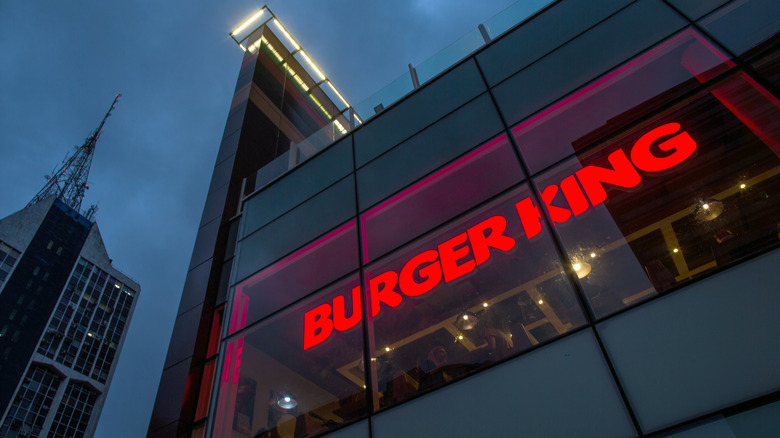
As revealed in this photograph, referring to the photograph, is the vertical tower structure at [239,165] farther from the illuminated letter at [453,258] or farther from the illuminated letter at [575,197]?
the illuminated letter at [575,197]

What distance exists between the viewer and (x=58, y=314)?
92438mm

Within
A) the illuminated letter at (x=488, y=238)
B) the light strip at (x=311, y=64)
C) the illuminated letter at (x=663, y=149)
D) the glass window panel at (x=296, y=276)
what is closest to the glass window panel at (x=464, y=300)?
the illuminated letter at (x=488, y=238)

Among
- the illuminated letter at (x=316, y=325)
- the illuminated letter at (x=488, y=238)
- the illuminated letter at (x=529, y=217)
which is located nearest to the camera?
the illuminated letter at (x=529, y=217)

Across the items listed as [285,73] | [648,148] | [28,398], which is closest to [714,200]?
[648,148]

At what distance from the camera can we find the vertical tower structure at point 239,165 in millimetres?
9555

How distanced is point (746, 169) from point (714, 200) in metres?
0.63

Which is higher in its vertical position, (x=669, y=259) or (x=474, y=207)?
(x=474, y=207)

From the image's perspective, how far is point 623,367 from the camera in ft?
15.3

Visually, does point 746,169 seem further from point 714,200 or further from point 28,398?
point 28,398

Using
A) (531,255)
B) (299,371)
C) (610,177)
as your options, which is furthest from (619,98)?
(299,371)

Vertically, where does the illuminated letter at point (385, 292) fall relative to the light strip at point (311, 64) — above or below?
below

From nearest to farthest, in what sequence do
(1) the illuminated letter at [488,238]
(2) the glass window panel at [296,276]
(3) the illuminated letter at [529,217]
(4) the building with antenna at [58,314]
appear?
1. (3) the illuminated letter at [529,217]
2. (1) the illuminated letter at [488,238]
3. (2) the glass window panel at [296,276]
4. (4) the building with antenna at [58,314]

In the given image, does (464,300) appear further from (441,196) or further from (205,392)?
(205,392)

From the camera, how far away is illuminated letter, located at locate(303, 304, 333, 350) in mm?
7906
